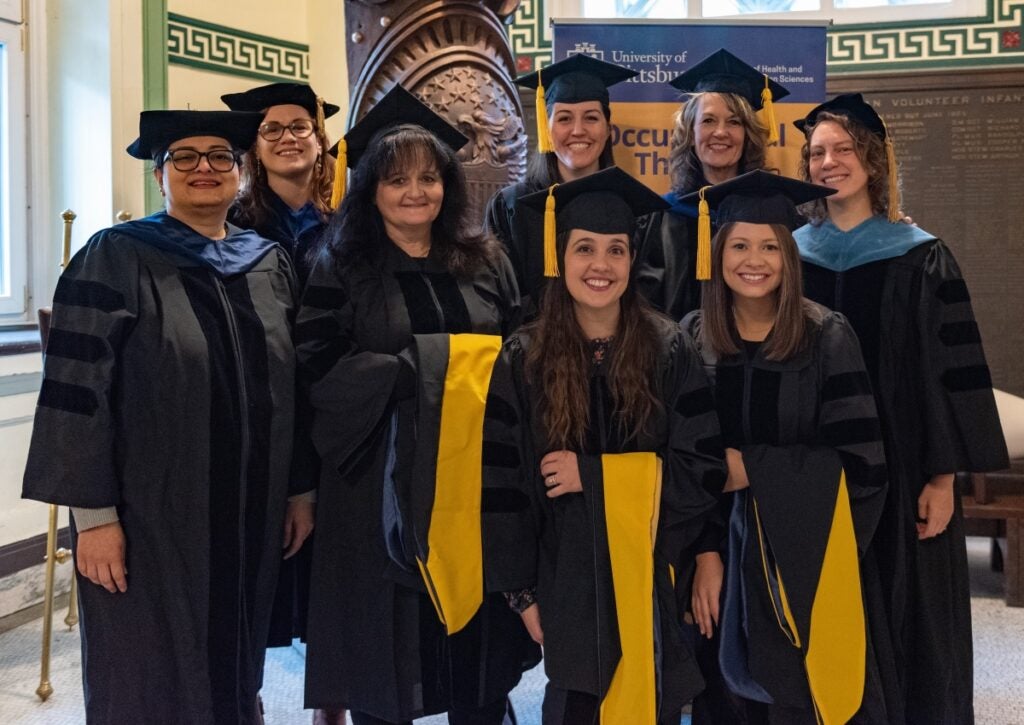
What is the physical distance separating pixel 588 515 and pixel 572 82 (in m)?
1.32

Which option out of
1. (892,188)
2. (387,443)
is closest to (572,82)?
(892,188)

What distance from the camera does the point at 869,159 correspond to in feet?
7.23

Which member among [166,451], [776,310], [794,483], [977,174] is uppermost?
[977,174]

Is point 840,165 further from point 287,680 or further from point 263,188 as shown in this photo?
point 287,680

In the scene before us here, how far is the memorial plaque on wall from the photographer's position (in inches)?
175

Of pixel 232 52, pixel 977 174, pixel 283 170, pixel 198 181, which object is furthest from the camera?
pixel 232 52

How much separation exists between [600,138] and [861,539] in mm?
1296

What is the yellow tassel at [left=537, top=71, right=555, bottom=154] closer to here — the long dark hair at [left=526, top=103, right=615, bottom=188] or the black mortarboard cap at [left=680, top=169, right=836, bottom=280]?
the long dark hair at [left=526, top=103, right=615, bottom=188]

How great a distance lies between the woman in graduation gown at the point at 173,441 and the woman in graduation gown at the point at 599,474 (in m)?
0.54

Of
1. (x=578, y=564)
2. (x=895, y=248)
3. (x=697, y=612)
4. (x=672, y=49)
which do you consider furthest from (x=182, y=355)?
(x=672, y=49)

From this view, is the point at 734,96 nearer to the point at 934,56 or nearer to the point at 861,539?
the point at 861,539

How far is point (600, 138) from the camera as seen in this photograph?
8.15 feet

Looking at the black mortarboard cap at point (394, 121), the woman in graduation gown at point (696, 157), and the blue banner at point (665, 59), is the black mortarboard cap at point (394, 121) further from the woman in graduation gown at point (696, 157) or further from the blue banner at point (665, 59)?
the blue banner at point (665, 59)

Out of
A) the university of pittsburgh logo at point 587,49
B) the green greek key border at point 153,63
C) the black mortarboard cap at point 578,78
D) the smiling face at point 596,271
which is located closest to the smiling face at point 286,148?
the black mortarboard cap at point 578,78
